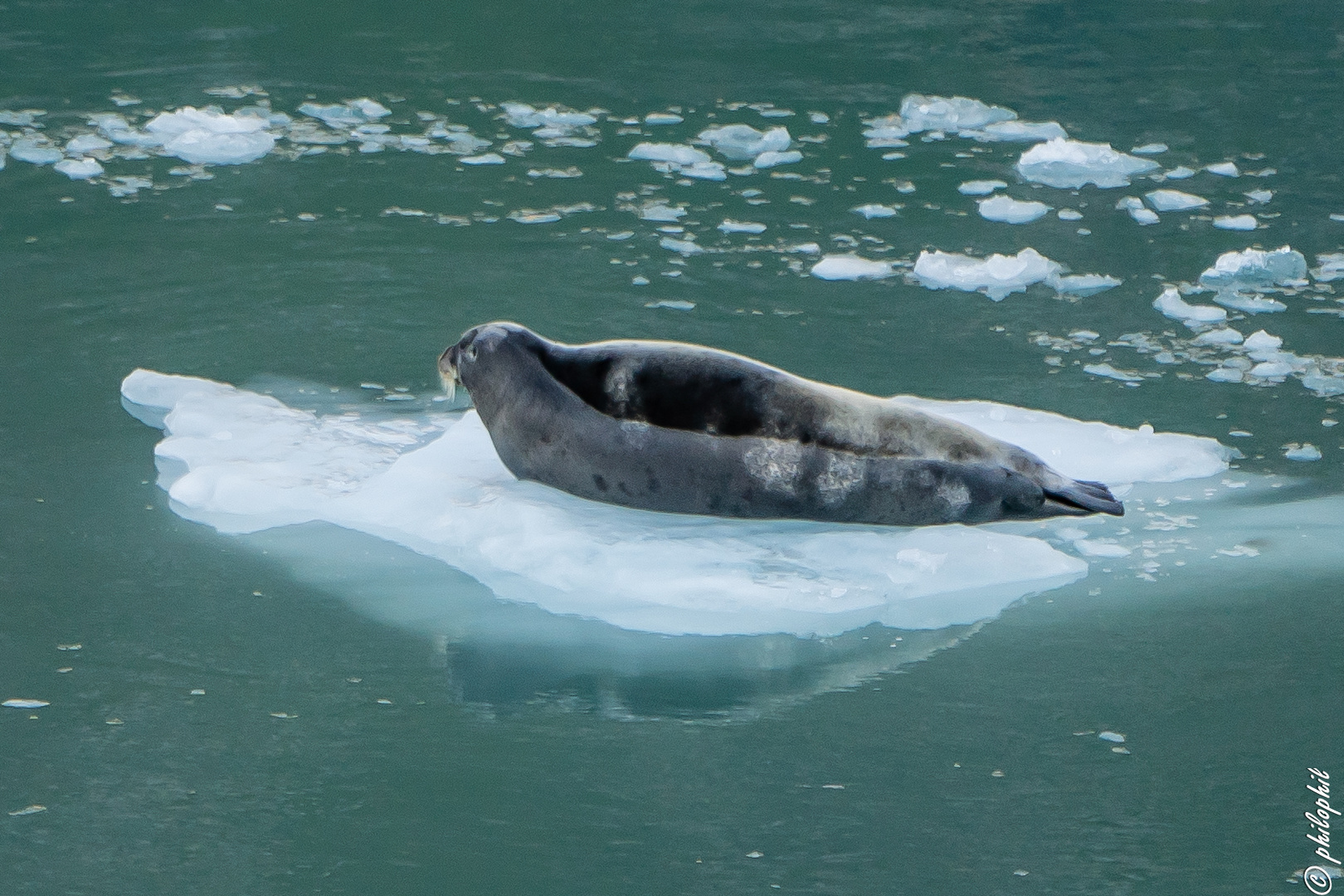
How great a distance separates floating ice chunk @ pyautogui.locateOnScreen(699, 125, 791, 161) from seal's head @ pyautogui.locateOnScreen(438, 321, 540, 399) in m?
3.78

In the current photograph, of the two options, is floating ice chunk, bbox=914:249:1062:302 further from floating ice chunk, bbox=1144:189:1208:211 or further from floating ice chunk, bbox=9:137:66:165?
floating ice chunk, bbox=9:137:66:165

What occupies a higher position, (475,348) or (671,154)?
(671,154)

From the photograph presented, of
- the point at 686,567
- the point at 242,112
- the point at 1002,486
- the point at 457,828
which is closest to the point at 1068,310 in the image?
the point at 1002,486

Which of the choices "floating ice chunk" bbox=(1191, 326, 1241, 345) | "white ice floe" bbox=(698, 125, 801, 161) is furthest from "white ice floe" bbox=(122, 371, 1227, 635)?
"white ice floe" bbox=(698, 125, 801, 161)

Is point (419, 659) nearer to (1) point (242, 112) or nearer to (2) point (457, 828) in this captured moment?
(2) point (457, 828)

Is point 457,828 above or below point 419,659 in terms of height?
below

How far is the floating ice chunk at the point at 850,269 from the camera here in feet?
21.3

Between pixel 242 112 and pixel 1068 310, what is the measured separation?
4.88 meters

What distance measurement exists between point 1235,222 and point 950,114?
2062 millimetres

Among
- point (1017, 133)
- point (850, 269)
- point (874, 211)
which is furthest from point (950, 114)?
point (850, 269)

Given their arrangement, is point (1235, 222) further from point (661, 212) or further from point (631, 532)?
point (631, 532)

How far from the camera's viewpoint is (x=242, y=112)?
8797 mm

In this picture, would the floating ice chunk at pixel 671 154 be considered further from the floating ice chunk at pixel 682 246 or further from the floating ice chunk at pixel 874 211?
the floating ice chunk at pixel 682 246
